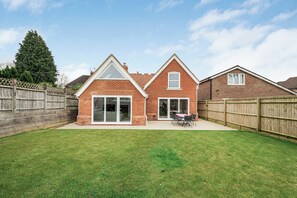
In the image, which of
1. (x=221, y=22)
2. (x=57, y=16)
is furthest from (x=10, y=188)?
(x=221, y=22)

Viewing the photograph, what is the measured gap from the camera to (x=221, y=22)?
1788 cm


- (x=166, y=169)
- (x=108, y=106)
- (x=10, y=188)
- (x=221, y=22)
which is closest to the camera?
(x=10, y=188)

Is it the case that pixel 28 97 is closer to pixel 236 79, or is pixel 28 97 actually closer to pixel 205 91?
pixel 205 91

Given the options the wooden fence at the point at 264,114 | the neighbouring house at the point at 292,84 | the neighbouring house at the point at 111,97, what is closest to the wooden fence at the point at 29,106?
the neighbouring house at the point at 111,97

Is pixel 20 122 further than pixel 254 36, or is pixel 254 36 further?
pixel 254 36

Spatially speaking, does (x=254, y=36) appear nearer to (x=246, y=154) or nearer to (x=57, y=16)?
(x=246, y=154)

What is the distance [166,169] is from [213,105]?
14657 millimetres

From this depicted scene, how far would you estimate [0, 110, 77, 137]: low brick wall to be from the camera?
353 inches

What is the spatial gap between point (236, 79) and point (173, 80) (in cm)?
1008

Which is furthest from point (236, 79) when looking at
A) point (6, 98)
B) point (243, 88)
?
point (6, 98)

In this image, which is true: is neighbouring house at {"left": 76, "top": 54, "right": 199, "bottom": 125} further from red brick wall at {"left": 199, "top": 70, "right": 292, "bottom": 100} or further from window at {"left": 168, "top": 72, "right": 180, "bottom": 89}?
red brick wall at {"left": 199, "top": 70, "right": 292, "bottom": 100}

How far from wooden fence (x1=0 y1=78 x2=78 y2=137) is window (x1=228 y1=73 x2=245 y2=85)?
20729 millimetres

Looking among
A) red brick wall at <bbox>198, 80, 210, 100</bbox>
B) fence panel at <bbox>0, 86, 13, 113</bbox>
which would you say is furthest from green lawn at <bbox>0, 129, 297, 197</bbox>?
red brick wall at <bbox>198, 80, 210, 100</bbox>

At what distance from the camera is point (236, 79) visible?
964 inches
